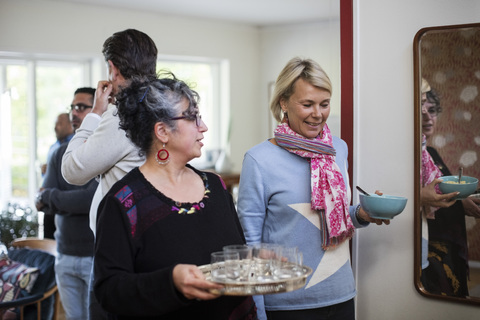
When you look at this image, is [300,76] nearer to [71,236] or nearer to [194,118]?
[194,118]

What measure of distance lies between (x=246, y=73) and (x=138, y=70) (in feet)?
17.3

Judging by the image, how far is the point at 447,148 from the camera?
2.14m

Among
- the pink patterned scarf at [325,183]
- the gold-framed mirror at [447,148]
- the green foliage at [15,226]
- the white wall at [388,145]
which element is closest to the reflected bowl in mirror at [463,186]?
the gold-framed mirror at [447,148]

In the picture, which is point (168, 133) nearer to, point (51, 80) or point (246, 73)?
point (51, 80)

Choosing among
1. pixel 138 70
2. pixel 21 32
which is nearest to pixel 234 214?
pixel 138 70

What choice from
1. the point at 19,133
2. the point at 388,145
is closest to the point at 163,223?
the point at 388,145

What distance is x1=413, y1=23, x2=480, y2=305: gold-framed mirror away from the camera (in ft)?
6.85

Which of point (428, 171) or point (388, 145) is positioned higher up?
point (388, 145)

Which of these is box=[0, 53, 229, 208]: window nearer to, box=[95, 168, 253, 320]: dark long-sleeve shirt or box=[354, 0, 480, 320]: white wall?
box=[354, 0, 480, 320]: white wall

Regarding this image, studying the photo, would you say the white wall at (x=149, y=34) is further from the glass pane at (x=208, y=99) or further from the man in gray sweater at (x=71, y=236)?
the man in gray sweater at (x=71, y=236)

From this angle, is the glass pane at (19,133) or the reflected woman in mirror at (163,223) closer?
the reflected woman in mirror at (163,223)

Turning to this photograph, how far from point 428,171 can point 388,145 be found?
0.65 feet

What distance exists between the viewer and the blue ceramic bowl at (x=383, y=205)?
1872 millimetres

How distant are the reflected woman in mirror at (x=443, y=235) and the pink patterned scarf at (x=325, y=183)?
439 mm
